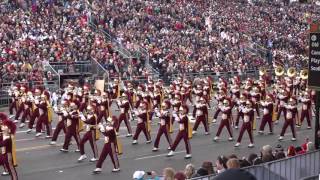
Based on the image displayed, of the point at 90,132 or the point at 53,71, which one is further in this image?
the point at 53,71

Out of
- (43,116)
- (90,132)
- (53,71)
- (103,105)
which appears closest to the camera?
(90,132)

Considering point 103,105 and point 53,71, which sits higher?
point 53,71

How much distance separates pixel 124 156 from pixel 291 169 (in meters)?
7.09

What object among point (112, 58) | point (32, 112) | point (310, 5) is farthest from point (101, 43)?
point (310, 5)

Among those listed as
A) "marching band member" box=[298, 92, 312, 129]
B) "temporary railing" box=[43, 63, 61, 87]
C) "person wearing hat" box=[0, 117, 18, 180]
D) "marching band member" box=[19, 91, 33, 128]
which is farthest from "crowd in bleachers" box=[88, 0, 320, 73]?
"person wearing hat" box=[0, 117, 18, 180]

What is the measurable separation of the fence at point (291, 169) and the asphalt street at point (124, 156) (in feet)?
14.8

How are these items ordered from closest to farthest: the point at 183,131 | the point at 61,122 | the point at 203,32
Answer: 1. the point at 183,131
2. the point at 61,122
3. the point at 203,32

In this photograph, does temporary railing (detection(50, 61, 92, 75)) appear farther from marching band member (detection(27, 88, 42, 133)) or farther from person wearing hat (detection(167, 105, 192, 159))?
person wearing hat (detection(167, 105, 192, 159))

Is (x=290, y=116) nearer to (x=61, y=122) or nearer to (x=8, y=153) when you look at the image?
(x=61, y=122)

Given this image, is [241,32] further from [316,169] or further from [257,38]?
[316,169]

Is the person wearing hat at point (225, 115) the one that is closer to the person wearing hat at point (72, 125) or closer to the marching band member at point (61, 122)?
the person wearing hat at point (72, 125)

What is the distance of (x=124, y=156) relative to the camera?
17594mm

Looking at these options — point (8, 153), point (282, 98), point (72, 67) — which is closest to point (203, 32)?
point (72, 67)

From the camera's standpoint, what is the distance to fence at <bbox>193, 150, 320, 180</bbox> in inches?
405
